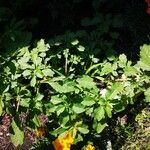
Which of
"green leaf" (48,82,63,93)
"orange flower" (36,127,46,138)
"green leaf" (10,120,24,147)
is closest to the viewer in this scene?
"green leaf" (48,82,63,93)

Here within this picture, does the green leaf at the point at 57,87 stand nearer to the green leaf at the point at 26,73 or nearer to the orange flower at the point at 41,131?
the green leaf at the point at 26,73

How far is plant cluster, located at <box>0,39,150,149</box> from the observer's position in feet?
12.0

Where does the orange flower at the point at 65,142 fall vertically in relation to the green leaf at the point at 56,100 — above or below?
below

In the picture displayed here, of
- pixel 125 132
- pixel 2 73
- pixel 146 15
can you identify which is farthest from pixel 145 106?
pixel 2 73

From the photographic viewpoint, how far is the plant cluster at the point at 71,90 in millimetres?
3646

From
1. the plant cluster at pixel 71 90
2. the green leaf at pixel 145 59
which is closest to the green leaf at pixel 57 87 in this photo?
the plant cluster at pixel 71 90

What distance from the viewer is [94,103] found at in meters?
3.61

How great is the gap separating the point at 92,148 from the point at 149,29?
4.33 ft

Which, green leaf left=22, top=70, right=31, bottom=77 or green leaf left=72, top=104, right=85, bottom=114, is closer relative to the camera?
green leaf left=72, top=104, right=85, bottom=114

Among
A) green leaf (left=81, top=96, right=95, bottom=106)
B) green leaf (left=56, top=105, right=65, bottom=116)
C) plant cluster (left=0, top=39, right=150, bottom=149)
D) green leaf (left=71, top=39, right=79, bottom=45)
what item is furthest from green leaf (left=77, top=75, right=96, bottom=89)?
green leaf (left=71, top=39, right=79, bottom=45)

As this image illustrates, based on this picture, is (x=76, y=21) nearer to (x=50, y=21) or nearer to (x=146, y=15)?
(x=50, y=21)

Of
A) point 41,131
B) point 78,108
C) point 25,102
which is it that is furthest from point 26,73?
point 41,131

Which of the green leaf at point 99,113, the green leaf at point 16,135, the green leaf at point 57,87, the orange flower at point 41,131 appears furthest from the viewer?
the orange flower at point 41,131

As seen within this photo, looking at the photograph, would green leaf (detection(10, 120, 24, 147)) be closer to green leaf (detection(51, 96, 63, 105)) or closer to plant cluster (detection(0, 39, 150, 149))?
plant cluster (detection(0, 39, 150, 149))
